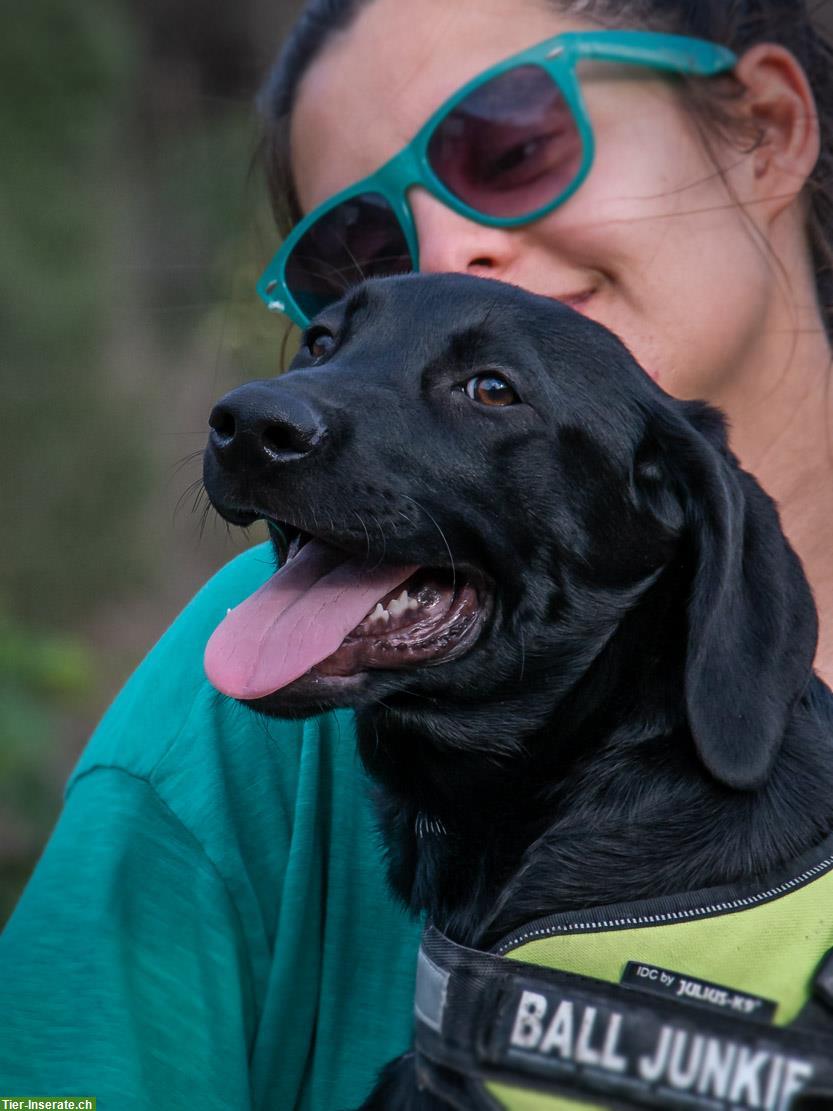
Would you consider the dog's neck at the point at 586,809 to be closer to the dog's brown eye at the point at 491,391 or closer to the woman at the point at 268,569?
the woman at the point at 268,569

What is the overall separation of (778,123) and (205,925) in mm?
1792

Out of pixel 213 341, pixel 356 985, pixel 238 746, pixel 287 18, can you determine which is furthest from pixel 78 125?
pixel 356 985

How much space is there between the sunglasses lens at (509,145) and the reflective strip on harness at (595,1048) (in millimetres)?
1460

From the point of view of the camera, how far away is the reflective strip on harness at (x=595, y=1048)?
1373mm

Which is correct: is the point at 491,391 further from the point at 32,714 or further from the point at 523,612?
the point at 32,714

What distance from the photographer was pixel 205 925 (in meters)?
1.95

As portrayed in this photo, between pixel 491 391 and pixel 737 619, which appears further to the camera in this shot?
pixel 491 391

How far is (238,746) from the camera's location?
2123 mm

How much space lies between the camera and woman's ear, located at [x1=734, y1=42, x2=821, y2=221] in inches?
95.3

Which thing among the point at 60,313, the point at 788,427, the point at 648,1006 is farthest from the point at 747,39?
the point at 60,313

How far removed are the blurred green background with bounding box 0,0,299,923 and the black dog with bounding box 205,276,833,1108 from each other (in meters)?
1.75

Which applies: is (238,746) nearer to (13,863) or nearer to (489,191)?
(489,191)

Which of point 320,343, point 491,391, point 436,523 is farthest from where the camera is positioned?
point 320,343

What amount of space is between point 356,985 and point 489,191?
1486 mm
